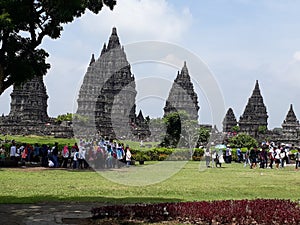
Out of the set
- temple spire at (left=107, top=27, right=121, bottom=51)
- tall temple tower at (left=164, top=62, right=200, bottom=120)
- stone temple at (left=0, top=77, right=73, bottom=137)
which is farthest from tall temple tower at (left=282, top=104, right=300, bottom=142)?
stone temple at (left=0, top=77, right=73, bottom=137)

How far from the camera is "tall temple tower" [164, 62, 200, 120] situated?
75356mm

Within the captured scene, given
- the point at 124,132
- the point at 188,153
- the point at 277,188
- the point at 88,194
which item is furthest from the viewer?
the point at 124,132

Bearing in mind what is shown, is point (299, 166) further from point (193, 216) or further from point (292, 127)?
point (292, 127)

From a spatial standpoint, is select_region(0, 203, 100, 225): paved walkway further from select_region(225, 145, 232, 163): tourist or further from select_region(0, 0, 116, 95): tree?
select_region(225, 145, 232, 163): tourist

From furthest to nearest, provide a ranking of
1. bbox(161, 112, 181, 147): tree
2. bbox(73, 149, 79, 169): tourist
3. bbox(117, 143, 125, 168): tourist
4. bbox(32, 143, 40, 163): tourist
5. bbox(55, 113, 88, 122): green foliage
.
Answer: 1. bbox(55, 113, 88, 122): green foliage
2. bbox(161, 112, 181, 147): tree
3. bbox(32, 143, 40, 163): tourist
4. bbox(117, 143, 125, 168): tourist
5. bbox(73, 149, 79, 169): tourist

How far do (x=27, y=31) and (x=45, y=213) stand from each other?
5165 mm

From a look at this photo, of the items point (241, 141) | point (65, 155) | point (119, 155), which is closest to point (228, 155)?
point (119, 155)

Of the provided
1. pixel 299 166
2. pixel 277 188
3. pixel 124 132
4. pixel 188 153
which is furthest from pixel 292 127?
pixel 277 188

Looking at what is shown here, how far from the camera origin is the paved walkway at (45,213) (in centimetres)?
1099

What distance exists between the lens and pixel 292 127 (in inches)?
4195

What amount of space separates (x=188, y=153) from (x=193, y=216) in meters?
37.2

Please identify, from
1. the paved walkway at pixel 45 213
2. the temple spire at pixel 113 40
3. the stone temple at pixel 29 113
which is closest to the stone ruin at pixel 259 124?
the temple spire at pixel 113 40

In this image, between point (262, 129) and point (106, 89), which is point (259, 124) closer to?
point (262, 129)

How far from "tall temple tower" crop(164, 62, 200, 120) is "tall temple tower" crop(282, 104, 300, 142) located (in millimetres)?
27469
